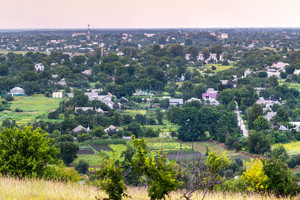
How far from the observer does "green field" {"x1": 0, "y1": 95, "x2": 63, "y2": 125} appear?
1766cm

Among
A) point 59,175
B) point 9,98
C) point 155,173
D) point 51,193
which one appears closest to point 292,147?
point 59,175

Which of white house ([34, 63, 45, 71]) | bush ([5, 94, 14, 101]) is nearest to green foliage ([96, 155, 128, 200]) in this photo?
bush ([5, 94, 14, 101])

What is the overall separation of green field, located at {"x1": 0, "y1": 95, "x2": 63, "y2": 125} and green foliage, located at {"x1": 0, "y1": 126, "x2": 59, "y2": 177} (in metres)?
9.78

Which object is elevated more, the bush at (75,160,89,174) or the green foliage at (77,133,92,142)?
the bush at (75,160,89,174)

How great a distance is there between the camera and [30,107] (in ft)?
64.6

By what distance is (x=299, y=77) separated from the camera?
26.0 m

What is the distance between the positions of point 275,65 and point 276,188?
27358mm

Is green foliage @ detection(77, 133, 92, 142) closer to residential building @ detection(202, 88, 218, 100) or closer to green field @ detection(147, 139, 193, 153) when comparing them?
green field @ detection(147, 139, 193, 153)

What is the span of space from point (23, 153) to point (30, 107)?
13.3 meters

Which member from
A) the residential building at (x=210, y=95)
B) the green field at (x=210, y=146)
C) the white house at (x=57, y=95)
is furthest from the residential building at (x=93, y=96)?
the green field at (x=210, y=146)

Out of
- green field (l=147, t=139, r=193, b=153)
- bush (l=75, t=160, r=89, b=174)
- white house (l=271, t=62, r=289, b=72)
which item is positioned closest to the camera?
bush (l=75, t=160, r=89, b=174)

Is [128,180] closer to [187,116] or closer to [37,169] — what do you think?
[37,169]

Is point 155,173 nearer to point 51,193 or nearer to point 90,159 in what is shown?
point 51,193

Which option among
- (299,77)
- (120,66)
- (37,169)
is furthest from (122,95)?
(37,169)
